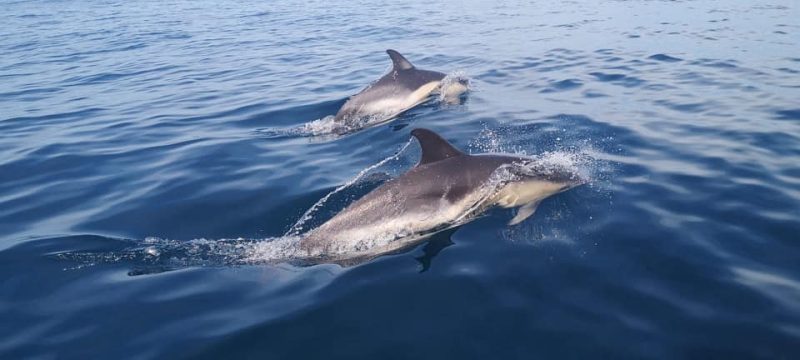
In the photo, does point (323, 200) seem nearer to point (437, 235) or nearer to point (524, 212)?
point (437, 235)

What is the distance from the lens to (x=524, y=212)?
743cm

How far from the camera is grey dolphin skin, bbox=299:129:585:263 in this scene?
23.6 feet

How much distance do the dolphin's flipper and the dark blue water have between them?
0.15 m

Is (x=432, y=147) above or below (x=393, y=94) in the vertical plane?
above

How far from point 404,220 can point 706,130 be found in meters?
6.41

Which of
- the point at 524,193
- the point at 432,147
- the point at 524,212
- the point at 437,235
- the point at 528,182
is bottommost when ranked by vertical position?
the point at 437,235

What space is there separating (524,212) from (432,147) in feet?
4.71

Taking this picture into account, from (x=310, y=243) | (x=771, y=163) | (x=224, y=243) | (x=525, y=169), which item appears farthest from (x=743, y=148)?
(x=224, y=243)

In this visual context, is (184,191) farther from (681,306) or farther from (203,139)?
(681,306)

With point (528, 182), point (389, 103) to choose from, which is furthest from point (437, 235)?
point (389, 103)

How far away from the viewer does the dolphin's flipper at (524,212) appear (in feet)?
23.6

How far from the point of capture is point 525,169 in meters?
7.89

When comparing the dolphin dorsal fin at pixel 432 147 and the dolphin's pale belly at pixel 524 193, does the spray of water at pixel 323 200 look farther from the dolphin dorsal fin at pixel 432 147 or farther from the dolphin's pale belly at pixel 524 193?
the dolphin's pale belly at pixel 524 193

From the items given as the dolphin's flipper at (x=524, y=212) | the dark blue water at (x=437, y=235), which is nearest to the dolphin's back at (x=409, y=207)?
the dark blue water at (x=437, y=235)
